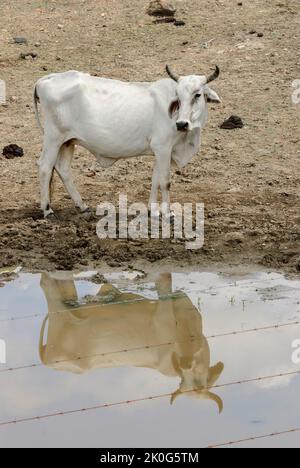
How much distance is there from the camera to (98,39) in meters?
15.9

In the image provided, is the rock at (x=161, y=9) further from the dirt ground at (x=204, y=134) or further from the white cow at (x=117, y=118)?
the white cow at (x=117, y=118)

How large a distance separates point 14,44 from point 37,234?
18.9 ft

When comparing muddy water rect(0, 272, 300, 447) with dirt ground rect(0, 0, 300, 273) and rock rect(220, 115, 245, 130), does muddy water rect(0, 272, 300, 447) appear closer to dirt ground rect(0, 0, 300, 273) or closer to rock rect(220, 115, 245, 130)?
dirt ground rect(0, 0, 300, 273)

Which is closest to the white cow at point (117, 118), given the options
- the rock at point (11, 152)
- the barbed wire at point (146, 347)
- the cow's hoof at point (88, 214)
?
the cow's hoof at point (88, 214)

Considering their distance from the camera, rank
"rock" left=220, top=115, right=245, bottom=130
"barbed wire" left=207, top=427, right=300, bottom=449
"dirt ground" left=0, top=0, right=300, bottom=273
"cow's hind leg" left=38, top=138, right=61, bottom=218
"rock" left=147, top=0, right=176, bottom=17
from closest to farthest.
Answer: "barbed wire" left=207, top=427, right=300, bottom=449 < "dirt ground" left=0, top=0, right=300, bottom=273 < "cow's hind leg" left=38, top=138, right=61, bottom=218 < "rock" left=220, top=115, right=245, bottom=130 < "rock" left=147, top=0, right=176, bottom=17

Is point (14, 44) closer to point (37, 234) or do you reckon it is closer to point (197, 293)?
point (37, 234)

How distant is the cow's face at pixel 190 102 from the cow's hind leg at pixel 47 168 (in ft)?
3.89

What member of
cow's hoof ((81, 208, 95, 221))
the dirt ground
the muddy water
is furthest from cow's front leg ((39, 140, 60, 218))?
the muddy water

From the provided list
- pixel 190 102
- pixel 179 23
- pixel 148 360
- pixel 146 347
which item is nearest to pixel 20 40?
pixel 179 23

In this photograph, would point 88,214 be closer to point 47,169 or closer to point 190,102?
point 47,169

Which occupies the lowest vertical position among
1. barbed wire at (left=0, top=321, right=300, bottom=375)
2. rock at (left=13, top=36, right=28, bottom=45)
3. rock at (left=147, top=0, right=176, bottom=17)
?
barbed wire at (left=0, top=321, right=300, bottom=375)

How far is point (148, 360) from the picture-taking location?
8.43 meters

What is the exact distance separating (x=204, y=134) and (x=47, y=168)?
2776 millimetres

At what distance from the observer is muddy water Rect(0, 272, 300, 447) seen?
289 inches
